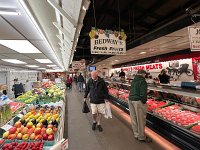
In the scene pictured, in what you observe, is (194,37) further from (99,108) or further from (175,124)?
(99,108)

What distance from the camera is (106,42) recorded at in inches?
215

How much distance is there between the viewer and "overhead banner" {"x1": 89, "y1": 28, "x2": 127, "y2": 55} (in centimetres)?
534

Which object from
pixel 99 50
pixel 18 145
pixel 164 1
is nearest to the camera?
pixel 18 145

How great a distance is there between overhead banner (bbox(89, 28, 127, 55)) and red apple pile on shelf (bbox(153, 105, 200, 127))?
212 centimetres

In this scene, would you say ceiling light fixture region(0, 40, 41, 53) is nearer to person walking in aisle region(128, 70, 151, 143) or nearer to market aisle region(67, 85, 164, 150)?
market aisle region(67, 85, 164, 150)

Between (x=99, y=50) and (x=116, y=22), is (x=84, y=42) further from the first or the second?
(x=99, y=50)

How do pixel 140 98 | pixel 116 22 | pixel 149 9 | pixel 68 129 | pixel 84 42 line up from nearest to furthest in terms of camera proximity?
1. pixel 140 98
2. pixel 68 129
3. pixel 149 9
4. pixel 116 22
5. pixel 84 42

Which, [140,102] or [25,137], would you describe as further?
[140,102]

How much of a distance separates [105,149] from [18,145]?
235 centimetres

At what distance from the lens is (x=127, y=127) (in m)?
5.57

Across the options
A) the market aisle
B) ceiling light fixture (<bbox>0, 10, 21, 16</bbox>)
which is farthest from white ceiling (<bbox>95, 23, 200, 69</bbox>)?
ceiling light fixture (<bbox>0, 10, 21, 16</bbox>)

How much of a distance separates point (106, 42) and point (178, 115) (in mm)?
2804

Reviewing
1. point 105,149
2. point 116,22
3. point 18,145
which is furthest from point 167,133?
point 116,22

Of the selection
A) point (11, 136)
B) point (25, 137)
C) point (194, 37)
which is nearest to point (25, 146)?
point (25, 137)
